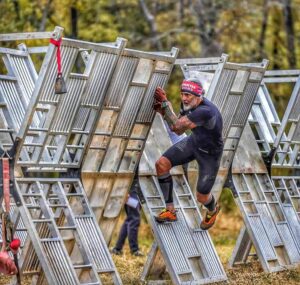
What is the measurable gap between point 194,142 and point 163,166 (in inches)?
22.5

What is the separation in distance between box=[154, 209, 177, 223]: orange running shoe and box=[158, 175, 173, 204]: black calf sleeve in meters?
0.18

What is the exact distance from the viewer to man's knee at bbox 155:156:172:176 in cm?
1550

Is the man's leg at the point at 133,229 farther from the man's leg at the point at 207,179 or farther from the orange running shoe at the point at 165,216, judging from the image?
the orange running shoe at the point at 165,216

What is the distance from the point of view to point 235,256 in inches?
717

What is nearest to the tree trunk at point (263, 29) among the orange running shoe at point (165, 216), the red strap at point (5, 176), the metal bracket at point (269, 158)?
the metal bracket at point (269, 158)

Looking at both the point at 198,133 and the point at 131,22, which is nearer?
the point at 198,133

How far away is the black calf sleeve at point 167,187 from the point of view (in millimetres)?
15562

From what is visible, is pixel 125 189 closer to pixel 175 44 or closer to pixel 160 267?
pixel 160 267

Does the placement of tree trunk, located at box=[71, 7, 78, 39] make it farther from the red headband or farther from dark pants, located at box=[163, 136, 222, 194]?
the red headband

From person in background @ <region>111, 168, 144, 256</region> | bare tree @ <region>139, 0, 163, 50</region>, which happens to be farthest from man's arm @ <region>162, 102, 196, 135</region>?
bare tree @ <region>139, 0, 163, 50</region>

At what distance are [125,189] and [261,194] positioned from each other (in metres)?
3.12

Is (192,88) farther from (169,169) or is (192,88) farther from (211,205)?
(211,205)

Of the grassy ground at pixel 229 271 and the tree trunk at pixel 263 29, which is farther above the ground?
the tree trunk at pixel 263 29

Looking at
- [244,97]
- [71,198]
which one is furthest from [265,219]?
[71,198]
